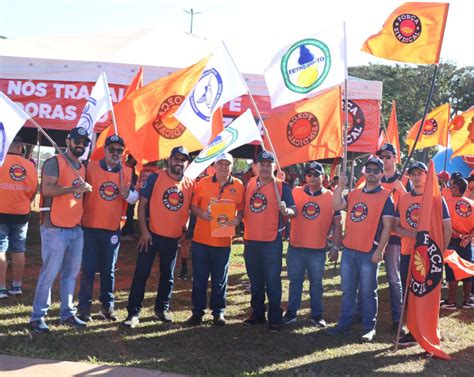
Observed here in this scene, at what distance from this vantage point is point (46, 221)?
5598 mm

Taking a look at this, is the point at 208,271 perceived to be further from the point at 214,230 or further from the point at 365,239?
the point at 365,239

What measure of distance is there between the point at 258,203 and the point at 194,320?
4.77ft

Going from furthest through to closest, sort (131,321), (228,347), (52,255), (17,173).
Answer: (17,173) < (131,321) < (52,255) < (228,347)

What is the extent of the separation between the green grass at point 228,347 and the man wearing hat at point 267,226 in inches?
17.4

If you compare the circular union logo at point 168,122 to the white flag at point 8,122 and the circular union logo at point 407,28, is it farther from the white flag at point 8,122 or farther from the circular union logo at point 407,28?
the circular union logo at point 407,28

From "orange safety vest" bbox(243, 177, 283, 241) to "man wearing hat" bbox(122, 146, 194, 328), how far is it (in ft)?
2.22

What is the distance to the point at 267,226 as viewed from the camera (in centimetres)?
604

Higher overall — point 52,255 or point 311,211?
point 311,211

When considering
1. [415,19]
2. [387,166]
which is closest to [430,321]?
[387,166]

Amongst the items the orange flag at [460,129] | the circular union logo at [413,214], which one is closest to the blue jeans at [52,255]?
the circular union logo at [413,214]

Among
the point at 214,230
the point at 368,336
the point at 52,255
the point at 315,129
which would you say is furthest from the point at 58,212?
the point at 368,336

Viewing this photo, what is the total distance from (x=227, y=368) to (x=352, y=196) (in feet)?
7.57

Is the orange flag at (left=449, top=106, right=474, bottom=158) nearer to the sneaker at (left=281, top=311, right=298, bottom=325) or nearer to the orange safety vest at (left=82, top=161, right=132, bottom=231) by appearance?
the sneaker at (left=281, top=311, right=298, bottom=325)

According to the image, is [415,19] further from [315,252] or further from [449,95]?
[449,95]
